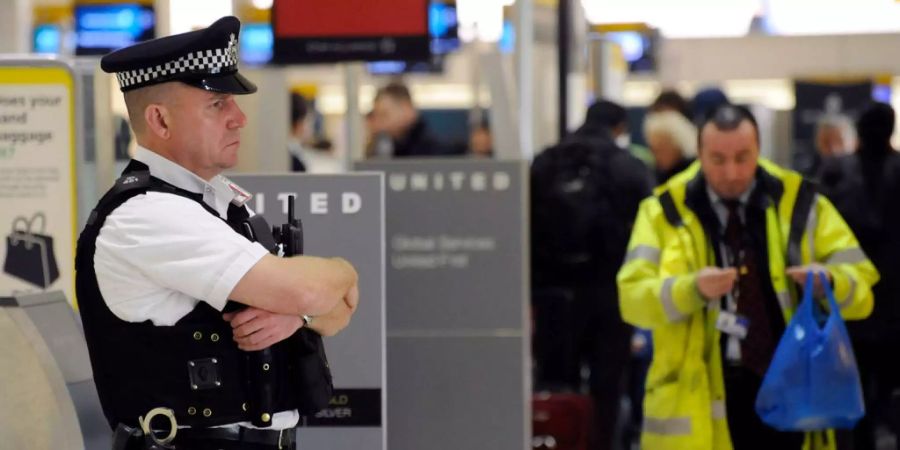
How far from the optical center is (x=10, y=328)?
12.5 ft

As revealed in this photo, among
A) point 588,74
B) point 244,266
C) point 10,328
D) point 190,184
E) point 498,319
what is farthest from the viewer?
point 588,74

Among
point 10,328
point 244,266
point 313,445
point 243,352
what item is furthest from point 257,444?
point 313,445

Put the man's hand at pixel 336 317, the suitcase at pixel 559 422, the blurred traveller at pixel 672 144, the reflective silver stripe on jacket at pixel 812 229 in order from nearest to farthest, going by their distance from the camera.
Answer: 1. the man's hand at pixel 336 317
2. the reflective silver stripe on jacket at pixel 812 229
3. the suitcase at pixel 559 422
4. the blurred traveller at pixel 672 144

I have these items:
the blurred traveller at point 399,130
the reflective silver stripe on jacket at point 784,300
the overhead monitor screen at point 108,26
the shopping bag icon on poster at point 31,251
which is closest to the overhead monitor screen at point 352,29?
the shopping bag icon on poster at point 31,251

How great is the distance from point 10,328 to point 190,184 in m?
0.85

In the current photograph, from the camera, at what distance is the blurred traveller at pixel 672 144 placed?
787 cm

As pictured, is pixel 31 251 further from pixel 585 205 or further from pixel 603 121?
pixel 603 121

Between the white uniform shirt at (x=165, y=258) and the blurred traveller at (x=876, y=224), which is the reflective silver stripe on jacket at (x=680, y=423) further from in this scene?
the blurred traveller at (x=876, y=224)

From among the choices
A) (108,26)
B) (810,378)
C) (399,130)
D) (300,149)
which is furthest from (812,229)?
(108,26)

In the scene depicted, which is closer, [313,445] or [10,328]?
[10,328]

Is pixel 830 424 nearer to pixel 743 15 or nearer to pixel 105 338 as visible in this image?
pixel 105 338

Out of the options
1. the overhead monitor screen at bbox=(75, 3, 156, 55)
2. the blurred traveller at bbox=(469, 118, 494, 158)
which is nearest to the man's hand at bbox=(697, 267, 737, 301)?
the blurred traveller at bbox=(469, 118, 494, 158)

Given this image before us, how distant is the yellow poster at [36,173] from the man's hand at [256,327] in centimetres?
163

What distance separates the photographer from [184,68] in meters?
3.25
